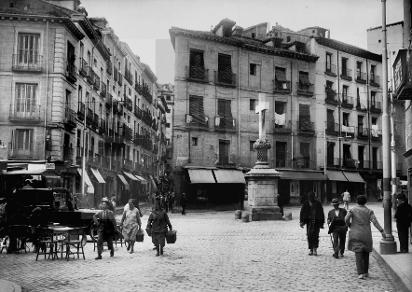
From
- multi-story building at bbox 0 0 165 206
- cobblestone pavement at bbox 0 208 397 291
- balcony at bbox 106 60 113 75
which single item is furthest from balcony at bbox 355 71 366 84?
cobblestone pavement at bbox 0 208 397 291

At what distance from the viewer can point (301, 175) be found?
40.9m

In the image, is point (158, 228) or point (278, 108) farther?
point (278, 108)

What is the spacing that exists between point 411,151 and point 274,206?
33.8 ft

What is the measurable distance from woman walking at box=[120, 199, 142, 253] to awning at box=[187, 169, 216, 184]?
69.0 feet

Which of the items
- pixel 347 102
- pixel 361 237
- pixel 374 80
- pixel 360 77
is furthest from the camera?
pixel 374 80

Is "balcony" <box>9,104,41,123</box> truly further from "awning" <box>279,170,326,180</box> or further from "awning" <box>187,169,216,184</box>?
"awning" <box>279,170,326,180</box>

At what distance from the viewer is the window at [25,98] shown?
28.4m

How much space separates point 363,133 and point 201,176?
766 inches

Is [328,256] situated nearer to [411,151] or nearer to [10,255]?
[411,151]

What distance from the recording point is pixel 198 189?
1435 inches

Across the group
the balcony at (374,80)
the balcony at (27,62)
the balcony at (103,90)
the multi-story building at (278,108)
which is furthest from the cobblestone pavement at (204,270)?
the balcony at (374,80)

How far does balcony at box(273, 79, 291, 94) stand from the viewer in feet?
136

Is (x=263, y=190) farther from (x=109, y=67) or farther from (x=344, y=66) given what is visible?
(x=344, y=66)

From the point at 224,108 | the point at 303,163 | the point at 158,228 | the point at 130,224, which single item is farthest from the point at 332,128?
the point at 158,228
